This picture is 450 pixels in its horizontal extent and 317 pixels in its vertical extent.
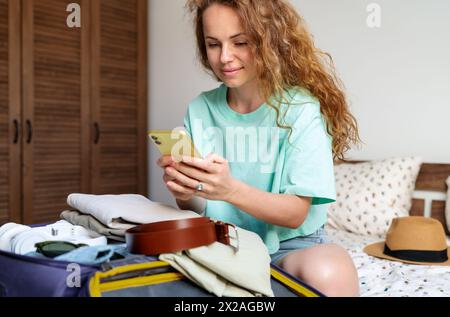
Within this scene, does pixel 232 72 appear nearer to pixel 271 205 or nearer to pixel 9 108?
pixel 271 205

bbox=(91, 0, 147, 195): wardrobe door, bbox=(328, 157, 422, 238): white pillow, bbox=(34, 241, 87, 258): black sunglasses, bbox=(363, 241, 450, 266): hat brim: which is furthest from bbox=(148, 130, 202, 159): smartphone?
bbox=(91, 0, 147, 195): wardrobe door

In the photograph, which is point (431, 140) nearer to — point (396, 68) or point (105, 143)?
point (396, 68)

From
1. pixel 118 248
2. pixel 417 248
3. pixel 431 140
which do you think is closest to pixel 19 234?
pixel 118 248

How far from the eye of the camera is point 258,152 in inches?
44.9

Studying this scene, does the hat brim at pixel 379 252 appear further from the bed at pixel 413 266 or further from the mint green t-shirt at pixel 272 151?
the mint green t-shirt at pixel 272 151

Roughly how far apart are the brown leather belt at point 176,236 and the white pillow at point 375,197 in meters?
1.26

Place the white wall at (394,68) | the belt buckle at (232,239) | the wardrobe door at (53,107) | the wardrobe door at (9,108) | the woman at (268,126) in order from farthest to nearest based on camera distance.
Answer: the wardrobe door at (53,107)
the wardrobe door at (9,108)
the white wall at (394,68)
the woman at (268,126)
the belt buckle at (232,239)

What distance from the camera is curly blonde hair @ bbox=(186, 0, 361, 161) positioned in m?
1.10

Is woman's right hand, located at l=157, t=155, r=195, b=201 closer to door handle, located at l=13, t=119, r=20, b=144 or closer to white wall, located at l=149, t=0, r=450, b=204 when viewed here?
white wall, located at l=149, t=0, r=450, b=204

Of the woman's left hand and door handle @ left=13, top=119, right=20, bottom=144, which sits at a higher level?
door handle @ left=13, top=119, right=20, bottom=144

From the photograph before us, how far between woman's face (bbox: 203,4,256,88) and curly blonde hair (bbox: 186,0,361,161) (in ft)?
0.06

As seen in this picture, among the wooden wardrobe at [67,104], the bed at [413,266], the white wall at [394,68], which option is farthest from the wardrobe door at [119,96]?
the bed at [413,266]

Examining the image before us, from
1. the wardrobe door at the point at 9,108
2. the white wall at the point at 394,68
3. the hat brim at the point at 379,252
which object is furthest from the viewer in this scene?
the wardrobe door at the point at 9,108

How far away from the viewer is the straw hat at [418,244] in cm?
152
